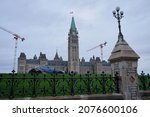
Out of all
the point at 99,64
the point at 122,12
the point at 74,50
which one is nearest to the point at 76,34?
the point at 74,50

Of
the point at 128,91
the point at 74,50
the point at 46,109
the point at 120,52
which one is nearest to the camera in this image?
the point at 46,109

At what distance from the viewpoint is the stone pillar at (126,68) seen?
29.7 ft

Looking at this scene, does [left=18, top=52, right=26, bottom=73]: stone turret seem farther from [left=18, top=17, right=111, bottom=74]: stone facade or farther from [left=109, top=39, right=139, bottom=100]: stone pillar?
[left=109, top=39, right=139, bottom=100]: stone pillar

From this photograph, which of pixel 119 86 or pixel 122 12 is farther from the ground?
pixel 122 12

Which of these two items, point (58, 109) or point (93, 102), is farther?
point (93, 102)

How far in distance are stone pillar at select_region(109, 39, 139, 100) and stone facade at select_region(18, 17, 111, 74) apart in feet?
387

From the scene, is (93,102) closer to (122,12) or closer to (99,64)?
(122,12)

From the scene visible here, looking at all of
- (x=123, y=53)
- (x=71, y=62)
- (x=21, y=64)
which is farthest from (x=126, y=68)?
(x=21, y=64)

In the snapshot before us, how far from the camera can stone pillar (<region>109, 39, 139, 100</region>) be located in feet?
29.7

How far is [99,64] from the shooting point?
460 ft

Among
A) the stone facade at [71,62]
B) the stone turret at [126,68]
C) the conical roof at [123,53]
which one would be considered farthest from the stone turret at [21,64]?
the stone turret at [126,68]

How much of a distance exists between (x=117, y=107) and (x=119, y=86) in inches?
139

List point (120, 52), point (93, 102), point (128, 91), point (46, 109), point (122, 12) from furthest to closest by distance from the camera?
point (122, 12), point (120, 52), point (128, 91), point (93, 102), point (46, 109)

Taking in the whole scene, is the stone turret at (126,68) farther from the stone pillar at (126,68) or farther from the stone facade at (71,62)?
the stone facade at (71,62)
